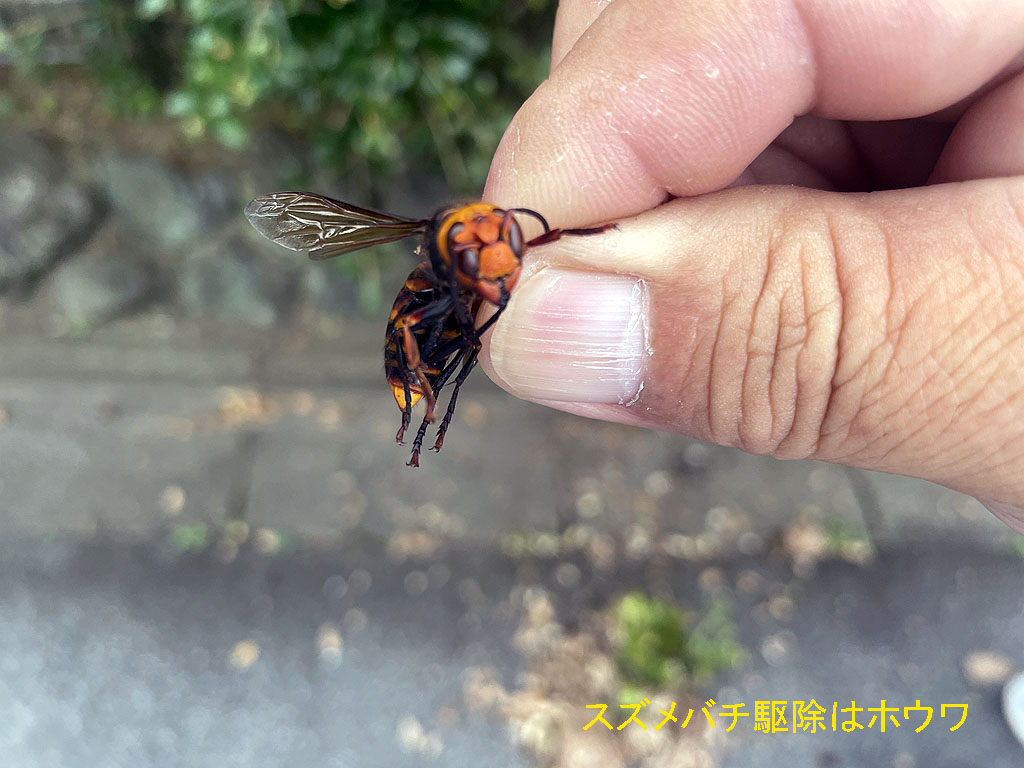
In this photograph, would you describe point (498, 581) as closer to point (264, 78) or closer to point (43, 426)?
point (264, 78)

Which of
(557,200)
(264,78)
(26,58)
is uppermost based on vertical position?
(557,200)

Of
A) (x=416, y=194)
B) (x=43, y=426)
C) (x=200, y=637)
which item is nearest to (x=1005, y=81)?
(x=416, y=194)

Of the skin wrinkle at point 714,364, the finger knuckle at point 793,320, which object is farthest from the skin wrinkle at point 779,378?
the skin wrinkle at point 714,364

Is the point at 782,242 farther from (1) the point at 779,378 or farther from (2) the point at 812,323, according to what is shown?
(1) the point at 779,378

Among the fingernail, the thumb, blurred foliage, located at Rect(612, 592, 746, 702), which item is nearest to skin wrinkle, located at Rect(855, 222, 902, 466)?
the thumb

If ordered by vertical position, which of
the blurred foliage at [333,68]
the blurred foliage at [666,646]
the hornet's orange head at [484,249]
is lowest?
the blurred foliage at [666,646]

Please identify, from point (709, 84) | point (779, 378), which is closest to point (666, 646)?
point (779, 378)

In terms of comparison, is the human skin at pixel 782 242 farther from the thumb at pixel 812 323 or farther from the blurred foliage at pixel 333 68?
the blurred foliage at pixel 333 68
